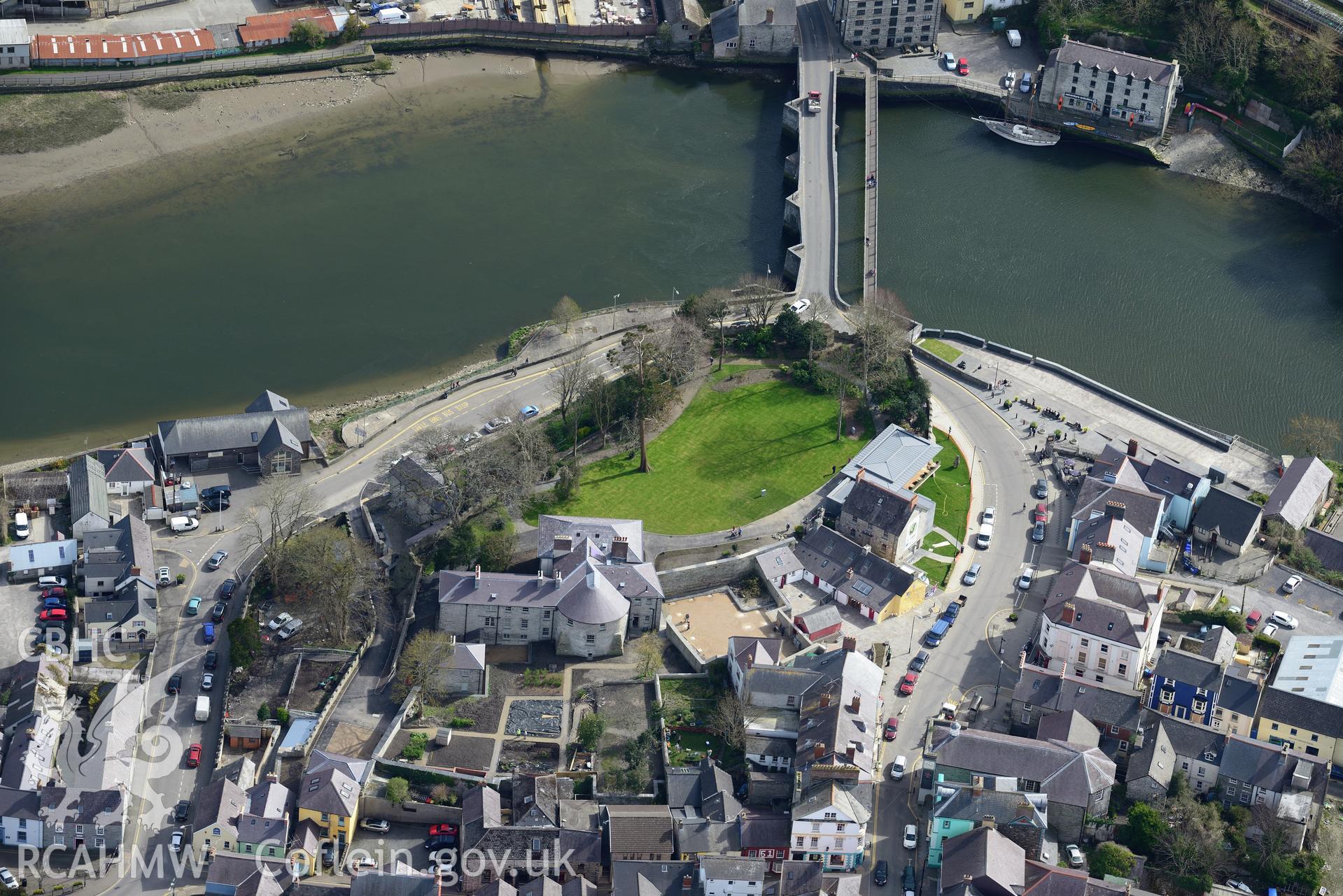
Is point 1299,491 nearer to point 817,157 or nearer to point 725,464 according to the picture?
point 725,464

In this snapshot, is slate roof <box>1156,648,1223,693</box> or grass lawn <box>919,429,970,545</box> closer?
slate roof <box>1156,648,1223,693</box>

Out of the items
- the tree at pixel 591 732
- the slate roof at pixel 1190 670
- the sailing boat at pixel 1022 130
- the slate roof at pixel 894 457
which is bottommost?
the tree at pixel 591 732

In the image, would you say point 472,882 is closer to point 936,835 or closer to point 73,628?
point 936,835

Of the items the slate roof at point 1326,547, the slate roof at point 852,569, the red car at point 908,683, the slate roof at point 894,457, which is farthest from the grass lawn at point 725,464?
the slate roof at point 1326,547

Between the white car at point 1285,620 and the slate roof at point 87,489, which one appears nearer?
the white car at point 1285,620

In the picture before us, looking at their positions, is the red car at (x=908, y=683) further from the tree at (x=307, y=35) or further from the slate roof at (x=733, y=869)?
the tree at (x=307, y=35)

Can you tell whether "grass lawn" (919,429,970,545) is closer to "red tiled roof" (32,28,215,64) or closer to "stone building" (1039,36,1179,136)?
"stone building" (1039,36,1179,136)

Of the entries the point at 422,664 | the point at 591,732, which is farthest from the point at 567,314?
the point at 591,732

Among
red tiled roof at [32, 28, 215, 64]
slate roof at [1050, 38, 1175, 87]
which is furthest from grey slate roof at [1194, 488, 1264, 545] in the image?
red tiled roof at [32, 28, 215, 64]
